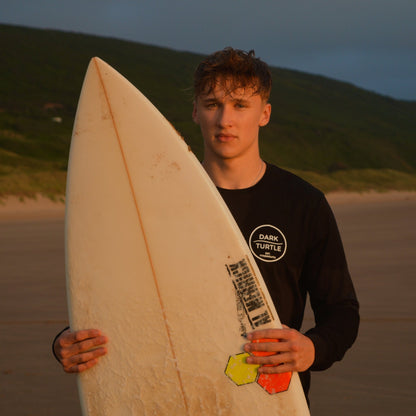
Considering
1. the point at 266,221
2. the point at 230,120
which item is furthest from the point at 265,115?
the point at 266,221

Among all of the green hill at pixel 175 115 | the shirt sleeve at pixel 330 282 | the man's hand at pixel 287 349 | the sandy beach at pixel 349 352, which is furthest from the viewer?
the green hill at pixel 175 115

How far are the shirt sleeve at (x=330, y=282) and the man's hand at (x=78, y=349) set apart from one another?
754mm

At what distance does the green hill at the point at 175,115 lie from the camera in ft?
108

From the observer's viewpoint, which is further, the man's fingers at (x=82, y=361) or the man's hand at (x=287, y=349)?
the man's fingers at (x=82, y=361)

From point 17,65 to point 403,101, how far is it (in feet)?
185

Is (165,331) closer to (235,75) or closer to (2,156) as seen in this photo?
(235,75)

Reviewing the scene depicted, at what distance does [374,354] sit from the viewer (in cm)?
502

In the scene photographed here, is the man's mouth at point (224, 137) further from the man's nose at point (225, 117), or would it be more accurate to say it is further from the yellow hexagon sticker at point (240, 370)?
the yellow hexagon sticker at point (240, 370)

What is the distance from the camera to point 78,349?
2.19m

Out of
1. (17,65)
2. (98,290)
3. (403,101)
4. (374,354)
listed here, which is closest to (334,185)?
(374,354)

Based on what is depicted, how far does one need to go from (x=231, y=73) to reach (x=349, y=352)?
3.41 meters

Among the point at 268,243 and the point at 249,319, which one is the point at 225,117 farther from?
the point at 249,319

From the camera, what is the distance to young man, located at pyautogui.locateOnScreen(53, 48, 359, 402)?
2182 mm

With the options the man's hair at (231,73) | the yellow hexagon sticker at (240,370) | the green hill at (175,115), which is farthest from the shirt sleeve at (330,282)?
the green hill at (175,115)
